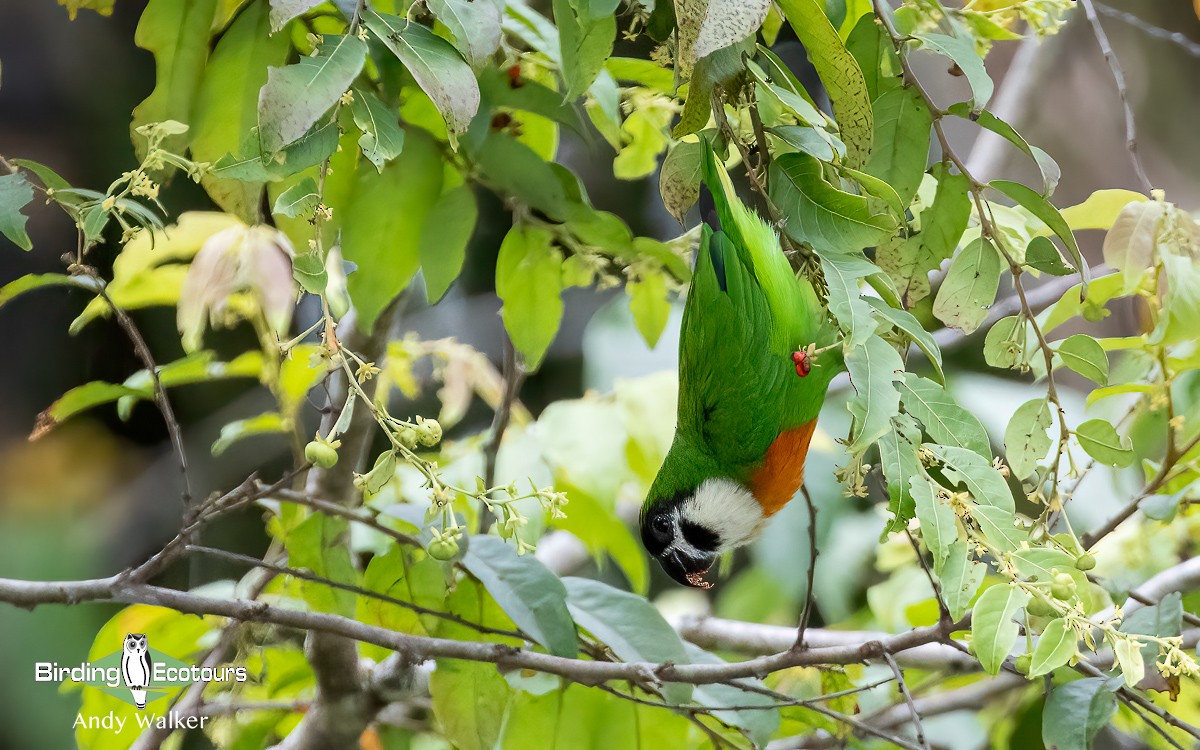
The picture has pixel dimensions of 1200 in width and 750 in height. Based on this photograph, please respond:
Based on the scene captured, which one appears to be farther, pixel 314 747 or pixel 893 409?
pixel 314 747

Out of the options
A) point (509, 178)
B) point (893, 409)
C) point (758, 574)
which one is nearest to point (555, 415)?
point (509, 178)

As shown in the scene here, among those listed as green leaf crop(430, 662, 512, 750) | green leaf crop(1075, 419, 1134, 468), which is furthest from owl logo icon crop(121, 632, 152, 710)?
green leaf crop(1075, 419, 1134, 468)

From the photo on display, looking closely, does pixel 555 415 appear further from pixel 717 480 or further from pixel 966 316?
pixel 966 316

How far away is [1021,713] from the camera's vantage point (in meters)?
1.28

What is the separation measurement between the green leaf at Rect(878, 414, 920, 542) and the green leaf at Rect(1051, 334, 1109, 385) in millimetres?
218

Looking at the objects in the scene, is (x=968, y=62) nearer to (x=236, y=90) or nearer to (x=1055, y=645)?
(x=1055, y=645)

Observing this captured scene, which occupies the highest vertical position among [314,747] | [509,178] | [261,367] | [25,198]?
[25,198]

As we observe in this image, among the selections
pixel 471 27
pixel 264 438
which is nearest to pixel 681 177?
pixel 471 27

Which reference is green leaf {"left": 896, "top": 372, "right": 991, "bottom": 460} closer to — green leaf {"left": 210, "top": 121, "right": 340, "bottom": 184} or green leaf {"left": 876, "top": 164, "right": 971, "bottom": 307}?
green leaf {"left": 876, "top": 164, "right": 971, "bottom": 307}

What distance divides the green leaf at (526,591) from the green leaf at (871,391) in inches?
16.5

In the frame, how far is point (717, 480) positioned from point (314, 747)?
0.61 meters

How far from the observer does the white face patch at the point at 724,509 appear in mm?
1221

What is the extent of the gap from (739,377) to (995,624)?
45cm

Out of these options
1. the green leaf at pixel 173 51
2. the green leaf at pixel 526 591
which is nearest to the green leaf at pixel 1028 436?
the green leaf at pixel 526 591
